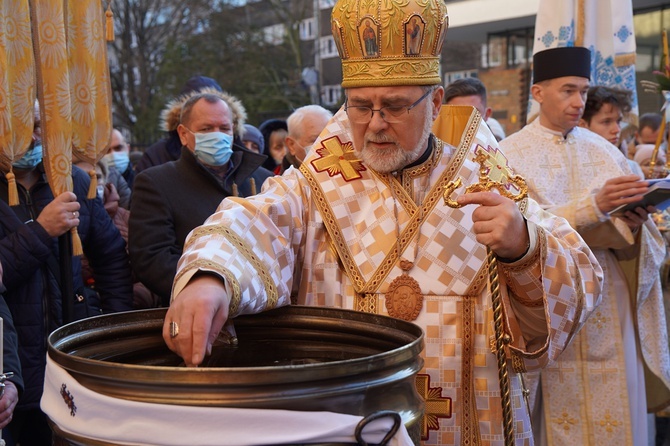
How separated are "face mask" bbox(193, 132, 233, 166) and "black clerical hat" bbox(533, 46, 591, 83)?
1785mm

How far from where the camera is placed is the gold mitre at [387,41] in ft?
8.55

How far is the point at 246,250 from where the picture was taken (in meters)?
2.30

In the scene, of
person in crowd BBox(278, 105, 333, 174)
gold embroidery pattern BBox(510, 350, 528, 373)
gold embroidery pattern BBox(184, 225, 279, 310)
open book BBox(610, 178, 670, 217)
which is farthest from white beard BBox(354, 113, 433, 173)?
person in crowd BBox(278, 105, 333, 174)

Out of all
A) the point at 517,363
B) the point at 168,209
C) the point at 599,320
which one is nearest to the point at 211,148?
the point at 168,209

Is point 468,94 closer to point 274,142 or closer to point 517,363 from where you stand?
point 274,142

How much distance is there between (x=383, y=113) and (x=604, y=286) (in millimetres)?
2597

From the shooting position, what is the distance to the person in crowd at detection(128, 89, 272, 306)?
14.5 ft

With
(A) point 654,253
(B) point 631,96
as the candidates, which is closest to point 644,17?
(B) point 631,96

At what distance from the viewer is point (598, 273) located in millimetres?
2520

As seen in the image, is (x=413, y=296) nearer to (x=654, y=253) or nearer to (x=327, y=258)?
(x=327, y=258)

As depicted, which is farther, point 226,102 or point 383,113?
point 226,102

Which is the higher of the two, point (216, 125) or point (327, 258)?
point (216, 125)

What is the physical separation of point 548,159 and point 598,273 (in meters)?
2.40

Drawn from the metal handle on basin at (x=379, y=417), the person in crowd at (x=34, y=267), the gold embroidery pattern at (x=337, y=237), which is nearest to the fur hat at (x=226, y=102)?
the person in crowd at (x=34, y=267)
